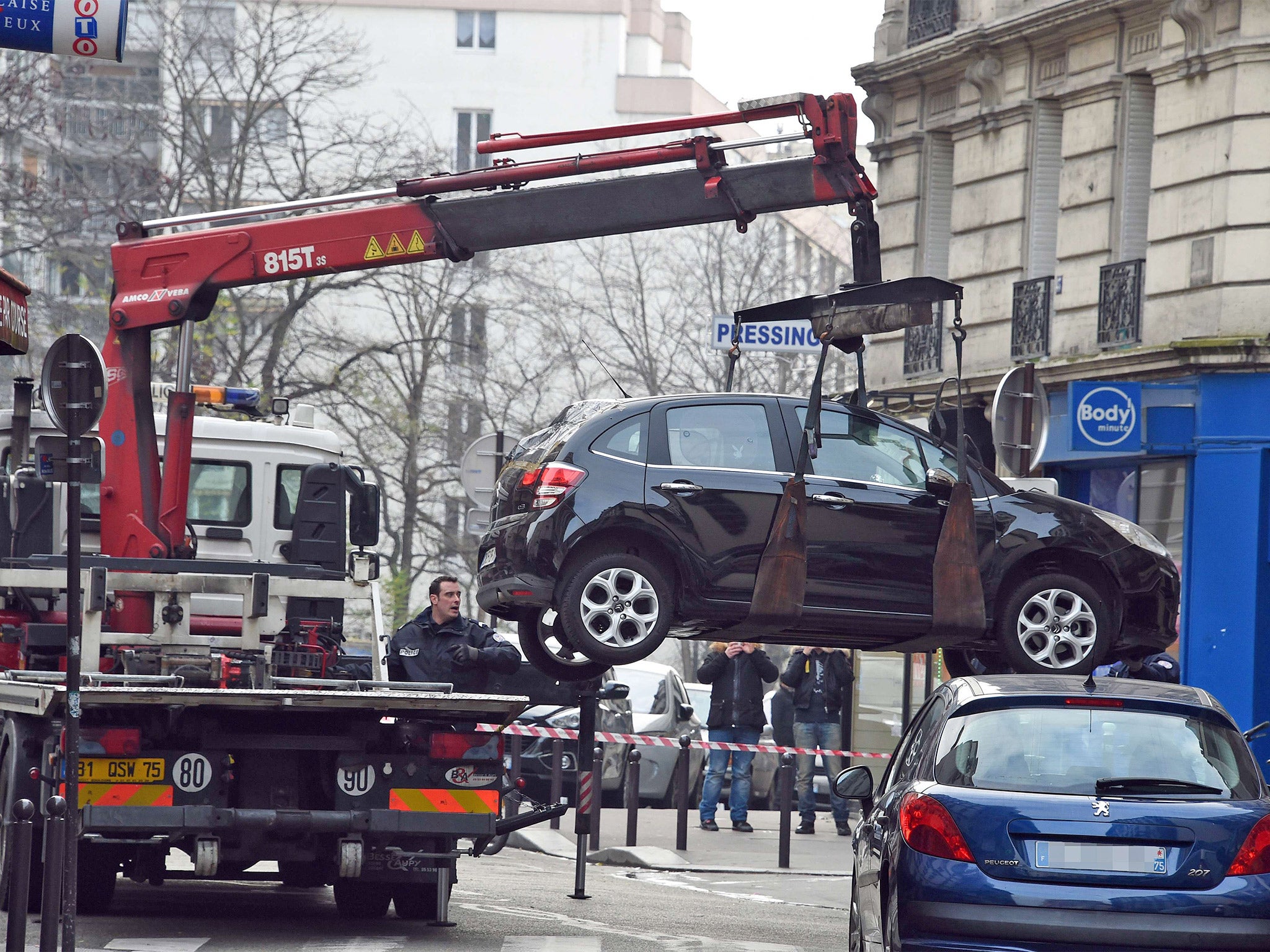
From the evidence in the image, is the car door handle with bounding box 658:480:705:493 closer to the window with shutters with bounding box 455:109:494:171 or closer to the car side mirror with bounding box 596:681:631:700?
the car side mirror with bounding box 596:681:631:700

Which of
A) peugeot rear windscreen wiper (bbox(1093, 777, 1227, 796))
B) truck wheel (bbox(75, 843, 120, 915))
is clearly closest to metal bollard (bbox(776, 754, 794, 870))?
truck wheel (bbox(75, 843, 120, 915))

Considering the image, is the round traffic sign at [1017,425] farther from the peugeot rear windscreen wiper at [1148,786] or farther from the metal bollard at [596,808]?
the peugeot rear windscreen wiper at [1148,786]

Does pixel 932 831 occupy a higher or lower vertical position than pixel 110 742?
higher

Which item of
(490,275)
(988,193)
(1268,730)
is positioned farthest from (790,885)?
(490,275)

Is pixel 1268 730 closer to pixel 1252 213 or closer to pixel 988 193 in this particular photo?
pixel 1252 213

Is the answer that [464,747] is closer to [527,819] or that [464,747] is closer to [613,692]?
[527,819]

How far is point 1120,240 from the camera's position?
72.4 ft

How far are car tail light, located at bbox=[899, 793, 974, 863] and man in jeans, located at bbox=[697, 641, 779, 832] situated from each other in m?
12.2

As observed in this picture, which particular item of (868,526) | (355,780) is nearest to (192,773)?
(355,780)

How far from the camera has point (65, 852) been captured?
32.3 feet

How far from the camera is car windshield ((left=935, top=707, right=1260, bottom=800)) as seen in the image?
26.3 ft

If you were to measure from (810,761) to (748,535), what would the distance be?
30.9 feet

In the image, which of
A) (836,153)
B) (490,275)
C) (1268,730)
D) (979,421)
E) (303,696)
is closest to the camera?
(303,696)

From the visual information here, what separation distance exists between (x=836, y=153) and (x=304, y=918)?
17.4ft
